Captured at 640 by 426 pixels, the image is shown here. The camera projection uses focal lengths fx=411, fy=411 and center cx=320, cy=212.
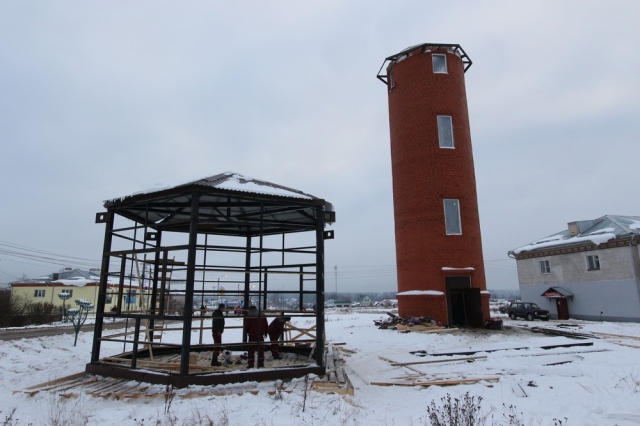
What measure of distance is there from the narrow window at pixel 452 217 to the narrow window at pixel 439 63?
7877 mm

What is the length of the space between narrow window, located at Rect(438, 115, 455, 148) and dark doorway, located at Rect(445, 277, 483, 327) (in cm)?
743

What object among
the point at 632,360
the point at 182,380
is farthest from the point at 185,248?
the point at 632,360

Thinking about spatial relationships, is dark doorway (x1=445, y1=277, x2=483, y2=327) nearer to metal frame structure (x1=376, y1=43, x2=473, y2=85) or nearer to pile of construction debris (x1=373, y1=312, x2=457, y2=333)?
pile of construction debris (x1=373, y1=312, x2=457, y2=333)

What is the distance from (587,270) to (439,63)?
1947 cm

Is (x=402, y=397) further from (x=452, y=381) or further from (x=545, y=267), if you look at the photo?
(x=545, y=267)

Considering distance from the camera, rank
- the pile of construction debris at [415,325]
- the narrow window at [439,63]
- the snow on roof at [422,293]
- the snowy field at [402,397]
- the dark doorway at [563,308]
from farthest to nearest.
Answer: the dark doorway at [563,308]
the narrow window at [439,63]
the snow on roof at [422,293]
the pile of construction debris at [415,325]
the snowy field at [402,397]

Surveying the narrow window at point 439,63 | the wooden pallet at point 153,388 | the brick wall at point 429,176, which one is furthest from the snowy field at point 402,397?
the narrow window at point 439,63

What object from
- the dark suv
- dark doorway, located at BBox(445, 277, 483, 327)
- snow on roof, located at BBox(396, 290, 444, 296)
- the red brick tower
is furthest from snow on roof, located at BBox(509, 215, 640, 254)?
snow on roof, located at BBox(396, 290, 444, 296)

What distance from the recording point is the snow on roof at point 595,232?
29062 millimetres

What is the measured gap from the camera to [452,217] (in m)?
22.2

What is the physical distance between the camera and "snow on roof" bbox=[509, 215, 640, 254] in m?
29.1

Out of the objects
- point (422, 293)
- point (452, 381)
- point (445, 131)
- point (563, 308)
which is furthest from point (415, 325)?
point (563, 308)

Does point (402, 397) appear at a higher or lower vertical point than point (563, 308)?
lower

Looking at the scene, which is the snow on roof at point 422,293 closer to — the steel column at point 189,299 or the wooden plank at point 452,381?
the wooden plank at point 452,381
